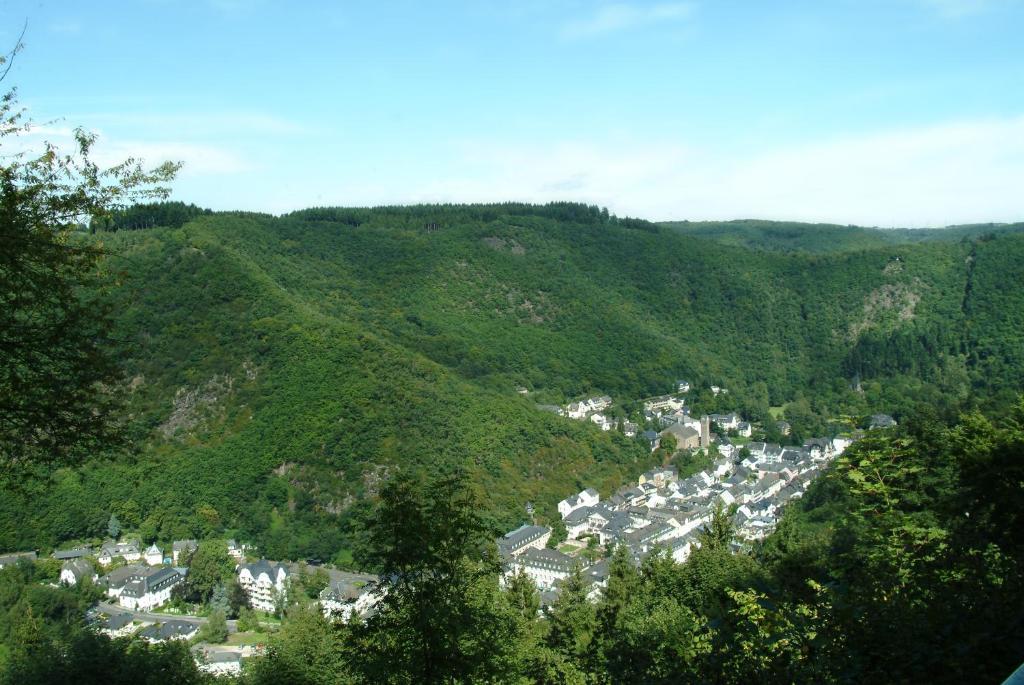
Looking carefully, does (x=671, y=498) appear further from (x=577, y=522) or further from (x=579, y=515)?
(x=577, y=522)

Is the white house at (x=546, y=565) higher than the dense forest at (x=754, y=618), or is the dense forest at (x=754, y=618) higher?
the dense forest at (x=754, y=618)

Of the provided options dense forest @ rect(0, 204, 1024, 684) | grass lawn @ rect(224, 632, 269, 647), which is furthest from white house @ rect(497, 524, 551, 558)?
grass lawn @ rect(224, 632, 269, 647)

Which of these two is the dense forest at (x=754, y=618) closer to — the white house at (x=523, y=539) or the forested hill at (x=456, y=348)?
the forested hill at (x=456, y=348)

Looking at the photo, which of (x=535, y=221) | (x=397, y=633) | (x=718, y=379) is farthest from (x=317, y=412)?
(x=535, y=221)

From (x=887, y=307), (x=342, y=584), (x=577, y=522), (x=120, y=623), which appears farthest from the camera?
(x=887, y=307)

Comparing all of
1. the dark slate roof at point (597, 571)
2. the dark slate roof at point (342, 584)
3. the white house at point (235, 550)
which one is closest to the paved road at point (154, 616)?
the dark slate roof at point (342, 584)

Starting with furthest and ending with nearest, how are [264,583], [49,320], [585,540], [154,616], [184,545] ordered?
[585,540], [184,545], [264,583], [154,616], [49,320]

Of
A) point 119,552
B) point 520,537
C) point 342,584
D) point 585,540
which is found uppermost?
point 119,552

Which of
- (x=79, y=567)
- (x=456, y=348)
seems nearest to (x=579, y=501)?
(x=456, y=348)
